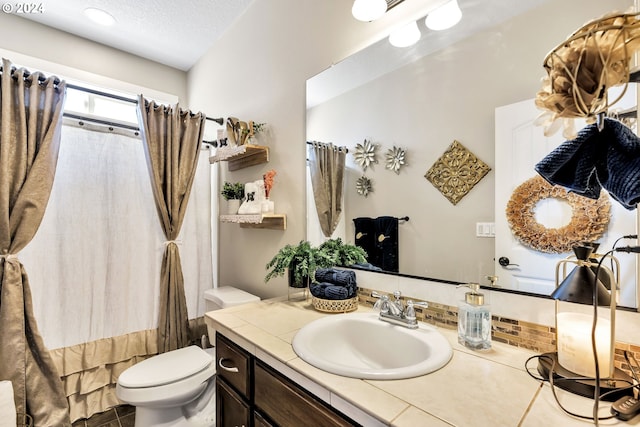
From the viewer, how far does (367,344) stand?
3.64 feet

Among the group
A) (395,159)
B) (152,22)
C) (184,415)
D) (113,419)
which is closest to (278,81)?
(395,159)

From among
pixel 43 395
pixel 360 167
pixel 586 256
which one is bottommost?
pixel 43 395

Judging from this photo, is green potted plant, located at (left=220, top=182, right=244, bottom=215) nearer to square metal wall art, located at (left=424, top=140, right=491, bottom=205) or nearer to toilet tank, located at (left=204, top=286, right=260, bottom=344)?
toilet tank, located at (left=204, top=286, right=260, bottom=344)

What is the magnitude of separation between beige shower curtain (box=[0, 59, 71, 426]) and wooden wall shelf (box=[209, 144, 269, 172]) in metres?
0.92

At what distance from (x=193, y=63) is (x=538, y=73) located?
9.71ft

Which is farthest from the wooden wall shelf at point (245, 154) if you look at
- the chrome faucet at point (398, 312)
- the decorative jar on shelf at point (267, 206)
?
the chrome faucet at point (398, 312)

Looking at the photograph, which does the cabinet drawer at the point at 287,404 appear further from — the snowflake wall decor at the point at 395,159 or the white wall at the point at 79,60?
the white wall at the point at 79,60

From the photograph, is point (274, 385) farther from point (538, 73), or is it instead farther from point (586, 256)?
point (538, 73)

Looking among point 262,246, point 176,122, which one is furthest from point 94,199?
point 262,246

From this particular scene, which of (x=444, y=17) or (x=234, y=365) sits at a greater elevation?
(x=444, y=17)

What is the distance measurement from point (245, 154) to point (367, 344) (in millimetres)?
1444

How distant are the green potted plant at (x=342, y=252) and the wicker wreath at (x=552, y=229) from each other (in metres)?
Result: 0.63

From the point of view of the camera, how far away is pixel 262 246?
2.01 metres

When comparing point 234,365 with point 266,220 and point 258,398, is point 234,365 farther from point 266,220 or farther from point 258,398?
point 266,220
